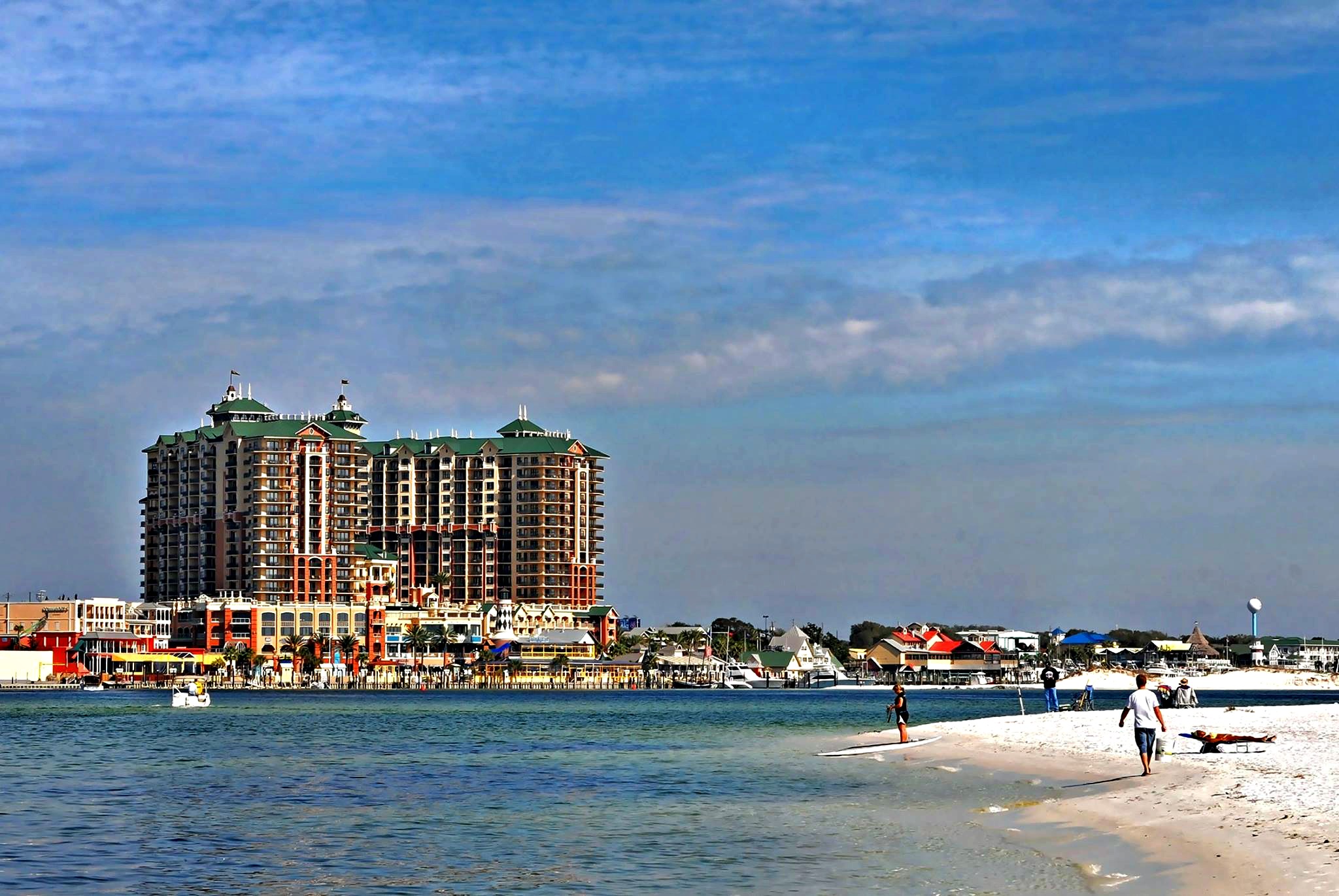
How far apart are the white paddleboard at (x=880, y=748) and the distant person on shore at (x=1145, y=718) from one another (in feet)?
87.5

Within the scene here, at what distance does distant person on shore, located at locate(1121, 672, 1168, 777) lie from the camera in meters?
39.8

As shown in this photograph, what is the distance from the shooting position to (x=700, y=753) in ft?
247

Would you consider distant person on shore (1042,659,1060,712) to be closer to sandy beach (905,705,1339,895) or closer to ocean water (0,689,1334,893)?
ocean water (0,689,1334,893)

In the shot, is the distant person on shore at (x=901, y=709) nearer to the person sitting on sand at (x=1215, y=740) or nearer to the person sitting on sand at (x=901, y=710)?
the person sitting on sand at (x=901, y=710)

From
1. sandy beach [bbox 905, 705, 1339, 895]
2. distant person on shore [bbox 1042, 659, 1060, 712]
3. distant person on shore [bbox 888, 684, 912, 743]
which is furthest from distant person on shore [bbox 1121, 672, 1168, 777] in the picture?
distant person on shore [bbox 1042, 659, 1060, 712]

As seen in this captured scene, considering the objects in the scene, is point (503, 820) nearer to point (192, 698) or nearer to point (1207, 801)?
point (1207, 801)

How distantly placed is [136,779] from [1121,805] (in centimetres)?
3764

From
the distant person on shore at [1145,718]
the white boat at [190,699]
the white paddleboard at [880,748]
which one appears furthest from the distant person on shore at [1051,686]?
the white boat at [190,699]

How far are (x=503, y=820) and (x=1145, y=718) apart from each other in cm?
1714

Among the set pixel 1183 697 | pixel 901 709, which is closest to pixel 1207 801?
pixel 901 709

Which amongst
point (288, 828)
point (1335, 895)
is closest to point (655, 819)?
point (288, 828)

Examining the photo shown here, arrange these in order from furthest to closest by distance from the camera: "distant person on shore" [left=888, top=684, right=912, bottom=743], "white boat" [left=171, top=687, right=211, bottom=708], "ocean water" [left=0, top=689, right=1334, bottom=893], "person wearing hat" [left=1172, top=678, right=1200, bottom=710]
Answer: "white boat" [left=171, top=687, right=211, bottom=708] < "person wearing hat" [left=1172, top=678, right=1200, bottom=710] < "distant person on shore" [left=888, top=684, right=912, bottom=743] < "ocean water" [left=0, top=689, right=1334, bottom=893]

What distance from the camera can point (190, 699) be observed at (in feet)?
547

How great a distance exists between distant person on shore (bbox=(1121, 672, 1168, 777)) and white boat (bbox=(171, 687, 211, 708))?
13673 cm
